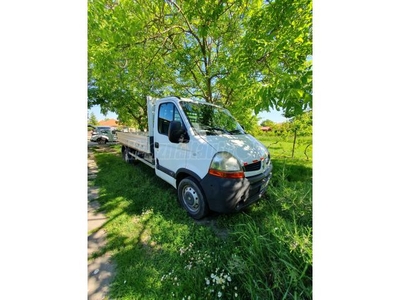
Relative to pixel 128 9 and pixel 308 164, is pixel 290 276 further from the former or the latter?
pixel 128 9

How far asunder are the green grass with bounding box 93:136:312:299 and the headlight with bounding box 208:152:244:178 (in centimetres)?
72

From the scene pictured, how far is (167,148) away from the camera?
3.33 meters

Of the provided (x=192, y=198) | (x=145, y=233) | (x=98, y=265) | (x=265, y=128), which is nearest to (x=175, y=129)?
(x=192, y=198)

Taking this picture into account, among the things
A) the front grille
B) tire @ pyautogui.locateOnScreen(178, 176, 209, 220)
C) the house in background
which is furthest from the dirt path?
the house in background

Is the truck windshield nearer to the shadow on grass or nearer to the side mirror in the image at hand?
the side mirror

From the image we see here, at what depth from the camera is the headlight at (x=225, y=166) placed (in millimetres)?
2396

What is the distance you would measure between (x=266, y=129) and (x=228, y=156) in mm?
3595

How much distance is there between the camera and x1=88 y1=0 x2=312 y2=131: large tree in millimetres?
2102

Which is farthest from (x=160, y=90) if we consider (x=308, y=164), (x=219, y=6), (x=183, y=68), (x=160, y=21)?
(x=308, y=164)

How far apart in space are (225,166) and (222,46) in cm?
499

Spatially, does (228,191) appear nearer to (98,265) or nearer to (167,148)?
(167,148)

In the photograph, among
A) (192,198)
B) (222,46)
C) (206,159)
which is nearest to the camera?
(206,159)

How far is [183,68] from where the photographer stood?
5.59 m

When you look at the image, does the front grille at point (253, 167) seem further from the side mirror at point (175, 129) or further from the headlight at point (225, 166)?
the side mirror at point (175, 129)
